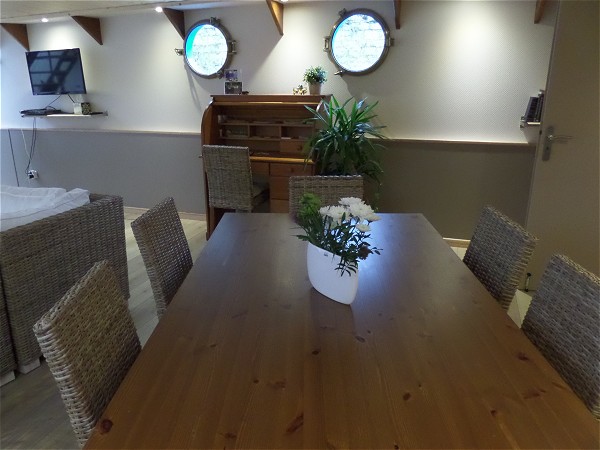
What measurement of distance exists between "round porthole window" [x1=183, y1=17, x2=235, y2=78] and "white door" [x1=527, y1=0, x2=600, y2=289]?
2726mm

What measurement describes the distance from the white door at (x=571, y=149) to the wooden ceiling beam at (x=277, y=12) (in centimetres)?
212

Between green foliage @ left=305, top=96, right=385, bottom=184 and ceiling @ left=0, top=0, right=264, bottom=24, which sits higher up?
ceiling @ left=0, top=0, right=264, bottom=24

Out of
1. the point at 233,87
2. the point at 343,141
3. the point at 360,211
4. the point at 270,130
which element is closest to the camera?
the point at 360,211

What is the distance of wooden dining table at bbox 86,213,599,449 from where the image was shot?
745 millimetres

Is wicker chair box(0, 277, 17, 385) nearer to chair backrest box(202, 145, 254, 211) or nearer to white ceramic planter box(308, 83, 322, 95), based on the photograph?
chair backrest box(202, 145, 254, 211)

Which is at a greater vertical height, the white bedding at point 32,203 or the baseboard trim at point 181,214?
the white bedding at point 32,203

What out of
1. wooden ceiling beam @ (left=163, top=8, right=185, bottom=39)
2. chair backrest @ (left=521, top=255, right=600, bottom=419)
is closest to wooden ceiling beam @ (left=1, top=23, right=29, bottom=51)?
wooden ceiling beam @ (left=163, top=8, right=185, bottom=39)

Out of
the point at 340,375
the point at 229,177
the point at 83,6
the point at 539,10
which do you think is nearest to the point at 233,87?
the point at 229,177

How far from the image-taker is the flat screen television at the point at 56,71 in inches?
170

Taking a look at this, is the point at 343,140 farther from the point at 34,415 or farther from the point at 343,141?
the point at 34,415

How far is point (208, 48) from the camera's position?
12.9 ft

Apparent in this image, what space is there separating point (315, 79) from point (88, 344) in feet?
9.89

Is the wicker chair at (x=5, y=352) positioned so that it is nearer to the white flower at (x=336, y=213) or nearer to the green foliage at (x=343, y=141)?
the white flower at (x=336, y=213)

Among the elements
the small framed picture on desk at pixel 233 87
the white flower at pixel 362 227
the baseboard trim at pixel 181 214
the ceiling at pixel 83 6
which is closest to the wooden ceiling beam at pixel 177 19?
the ceiling at pixel 83 6
